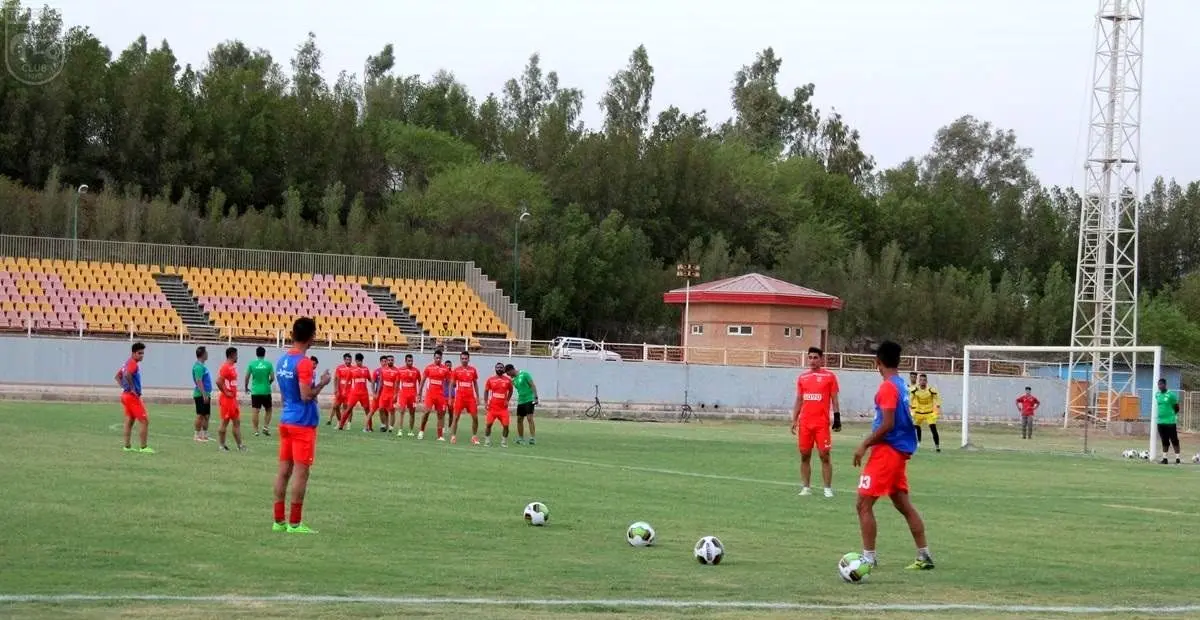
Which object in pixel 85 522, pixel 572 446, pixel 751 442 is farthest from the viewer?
pixel 751 442

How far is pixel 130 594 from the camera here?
11.1 metres

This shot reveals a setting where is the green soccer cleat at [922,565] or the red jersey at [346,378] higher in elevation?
the red jersey at [346,378]

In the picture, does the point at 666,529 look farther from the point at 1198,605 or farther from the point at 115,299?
the point at 115,299

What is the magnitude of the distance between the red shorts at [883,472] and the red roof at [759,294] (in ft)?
175

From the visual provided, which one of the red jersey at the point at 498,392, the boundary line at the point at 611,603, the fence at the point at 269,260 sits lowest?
the boundary line at the point at 611,603

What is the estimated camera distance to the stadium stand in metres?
59.5

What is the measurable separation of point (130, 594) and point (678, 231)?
8641 cm

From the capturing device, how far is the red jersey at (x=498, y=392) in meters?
33.9

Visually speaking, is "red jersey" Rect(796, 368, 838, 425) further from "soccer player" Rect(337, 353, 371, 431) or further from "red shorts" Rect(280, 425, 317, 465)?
"soccer player" Rect(337, 353, 371, 431)

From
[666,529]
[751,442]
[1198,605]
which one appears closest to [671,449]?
[751,442]

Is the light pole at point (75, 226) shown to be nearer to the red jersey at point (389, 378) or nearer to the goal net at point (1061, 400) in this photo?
the red jersey at point (389, 378)

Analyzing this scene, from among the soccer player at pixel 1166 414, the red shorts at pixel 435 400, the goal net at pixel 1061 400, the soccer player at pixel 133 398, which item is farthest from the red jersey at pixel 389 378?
the goal net at pixel 1061 400

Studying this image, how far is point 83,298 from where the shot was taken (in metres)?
62.2

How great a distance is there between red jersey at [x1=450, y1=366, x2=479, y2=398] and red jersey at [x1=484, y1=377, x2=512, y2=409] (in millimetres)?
491
